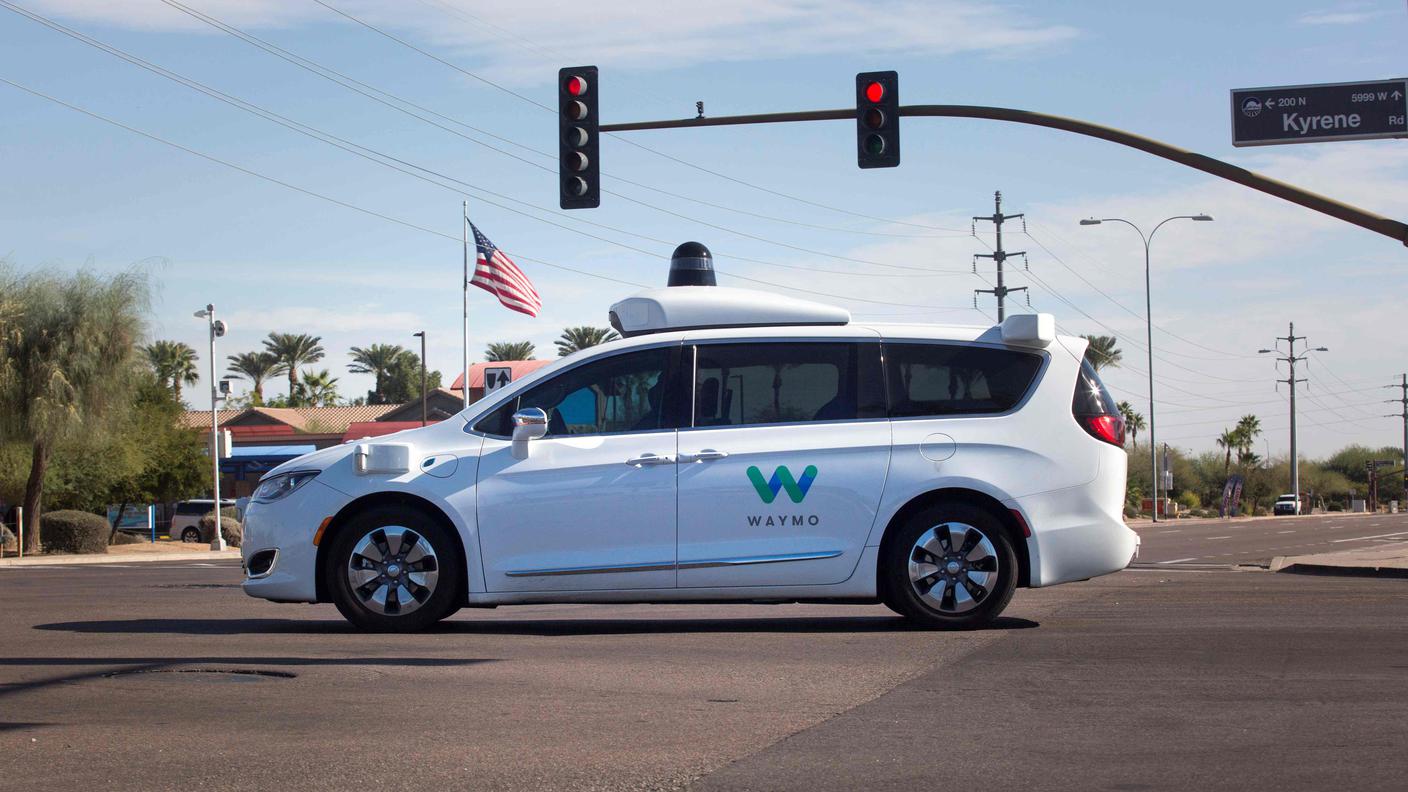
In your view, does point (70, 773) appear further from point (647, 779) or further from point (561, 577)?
point (561, 577)

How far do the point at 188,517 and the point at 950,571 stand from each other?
1878 inches

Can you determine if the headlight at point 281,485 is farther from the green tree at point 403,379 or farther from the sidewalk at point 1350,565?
the green tree at point 403,379

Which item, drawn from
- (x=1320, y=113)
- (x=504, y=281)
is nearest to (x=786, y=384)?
(x=1320, y=113)

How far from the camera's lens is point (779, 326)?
938cm

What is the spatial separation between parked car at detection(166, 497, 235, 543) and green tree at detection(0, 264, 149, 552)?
37.7 feet

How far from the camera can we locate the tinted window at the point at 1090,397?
9219mm

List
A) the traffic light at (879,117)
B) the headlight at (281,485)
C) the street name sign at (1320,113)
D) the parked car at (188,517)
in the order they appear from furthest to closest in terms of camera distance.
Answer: the parked car at (188,517)
the traffic light at (879,117)
the street name sign at (1320,113)
the headlight at (281,485)

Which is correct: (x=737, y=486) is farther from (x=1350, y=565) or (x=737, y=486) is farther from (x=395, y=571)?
(x=1350, y=565)

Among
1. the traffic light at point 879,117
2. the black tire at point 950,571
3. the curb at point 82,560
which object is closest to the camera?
the black tire at point 950,571

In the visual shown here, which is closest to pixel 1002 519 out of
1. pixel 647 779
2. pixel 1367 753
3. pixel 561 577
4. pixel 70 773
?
pixel 561 577

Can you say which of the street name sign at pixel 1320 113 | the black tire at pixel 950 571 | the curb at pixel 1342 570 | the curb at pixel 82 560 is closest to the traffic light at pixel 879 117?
the street name sign at pixel 1320 113

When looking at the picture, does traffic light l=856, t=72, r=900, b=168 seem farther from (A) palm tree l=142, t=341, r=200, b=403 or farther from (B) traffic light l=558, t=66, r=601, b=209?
(A) palm tree l=142, t=341, r=200, b=403

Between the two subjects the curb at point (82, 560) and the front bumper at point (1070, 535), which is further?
the curb at point (82, 560)

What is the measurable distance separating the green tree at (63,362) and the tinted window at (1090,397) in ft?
113
